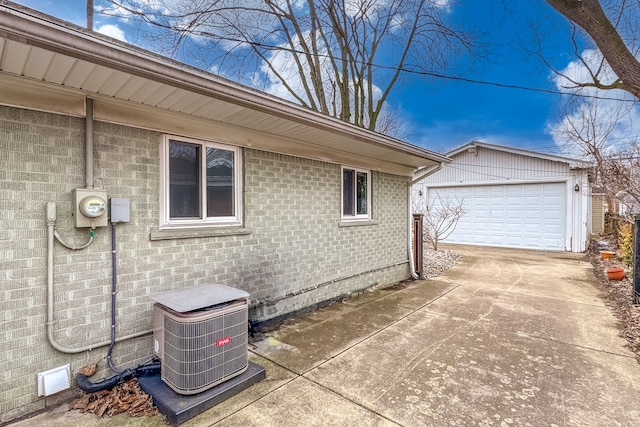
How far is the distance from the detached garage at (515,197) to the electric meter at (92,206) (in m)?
10.0

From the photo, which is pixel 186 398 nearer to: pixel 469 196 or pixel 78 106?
pixel 78 106

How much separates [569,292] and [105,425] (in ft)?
23.7

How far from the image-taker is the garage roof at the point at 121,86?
6.12 feet

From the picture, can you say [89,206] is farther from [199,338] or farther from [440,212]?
[440,212]

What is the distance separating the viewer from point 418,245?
7.37 meters

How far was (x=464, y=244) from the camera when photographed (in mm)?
12930

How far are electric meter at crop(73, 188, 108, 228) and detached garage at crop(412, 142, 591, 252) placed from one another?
395 inches

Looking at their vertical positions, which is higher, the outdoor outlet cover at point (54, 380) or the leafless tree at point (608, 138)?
the leafless tree at point (608, 138)

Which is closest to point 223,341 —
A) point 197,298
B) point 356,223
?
point 197,298

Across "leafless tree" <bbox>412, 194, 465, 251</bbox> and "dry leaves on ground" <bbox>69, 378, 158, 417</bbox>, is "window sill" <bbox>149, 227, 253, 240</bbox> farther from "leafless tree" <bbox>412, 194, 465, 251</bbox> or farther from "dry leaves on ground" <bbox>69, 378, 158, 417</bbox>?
"leafless tree" <bbox>412, 194, 465, 251</bbox>

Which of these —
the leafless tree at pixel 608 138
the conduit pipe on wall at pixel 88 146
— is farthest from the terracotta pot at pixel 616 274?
the conduit pipe on wall at pixel 88 146

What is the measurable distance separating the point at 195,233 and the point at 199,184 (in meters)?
0.54

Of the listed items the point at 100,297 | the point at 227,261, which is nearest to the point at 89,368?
the point at 100,297

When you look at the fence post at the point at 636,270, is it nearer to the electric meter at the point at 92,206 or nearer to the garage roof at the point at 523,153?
the garage roof at the point at 523,153
